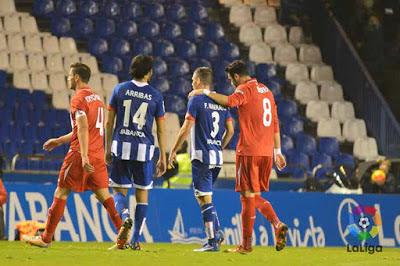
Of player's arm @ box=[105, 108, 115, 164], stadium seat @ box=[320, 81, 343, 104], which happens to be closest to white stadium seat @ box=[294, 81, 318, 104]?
stadium seat @ box=[320, 81, 343, 104]

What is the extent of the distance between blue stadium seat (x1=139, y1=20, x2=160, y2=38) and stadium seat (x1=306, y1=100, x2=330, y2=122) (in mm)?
3854

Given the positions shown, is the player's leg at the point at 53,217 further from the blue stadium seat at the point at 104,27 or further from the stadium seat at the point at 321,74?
the stadium seat at the point at 321,74

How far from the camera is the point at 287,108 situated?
29250mm

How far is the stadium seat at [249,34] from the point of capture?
31.4m

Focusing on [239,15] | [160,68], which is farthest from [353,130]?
[160,68]

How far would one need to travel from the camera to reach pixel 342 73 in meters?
31.2

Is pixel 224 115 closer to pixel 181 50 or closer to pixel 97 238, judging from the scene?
pixel 97 238

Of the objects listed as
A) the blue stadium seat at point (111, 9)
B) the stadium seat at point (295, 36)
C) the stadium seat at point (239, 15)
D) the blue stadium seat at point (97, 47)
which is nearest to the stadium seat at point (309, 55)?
the stadium seat at point (295, 36)

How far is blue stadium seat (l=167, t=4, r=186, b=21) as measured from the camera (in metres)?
30.3

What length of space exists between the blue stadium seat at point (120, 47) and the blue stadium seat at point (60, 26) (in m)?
1.02

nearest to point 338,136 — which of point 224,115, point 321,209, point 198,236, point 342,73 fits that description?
point 342,73

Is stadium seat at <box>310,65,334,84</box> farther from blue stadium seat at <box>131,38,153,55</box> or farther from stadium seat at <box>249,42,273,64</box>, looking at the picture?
blue stadium seat at <box>131,38,153,55</box>

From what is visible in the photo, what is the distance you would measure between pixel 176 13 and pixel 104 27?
2285mm

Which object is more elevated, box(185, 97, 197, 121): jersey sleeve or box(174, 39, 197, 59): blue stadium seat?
box(174, 39, 197, 59): blue stadium seat
